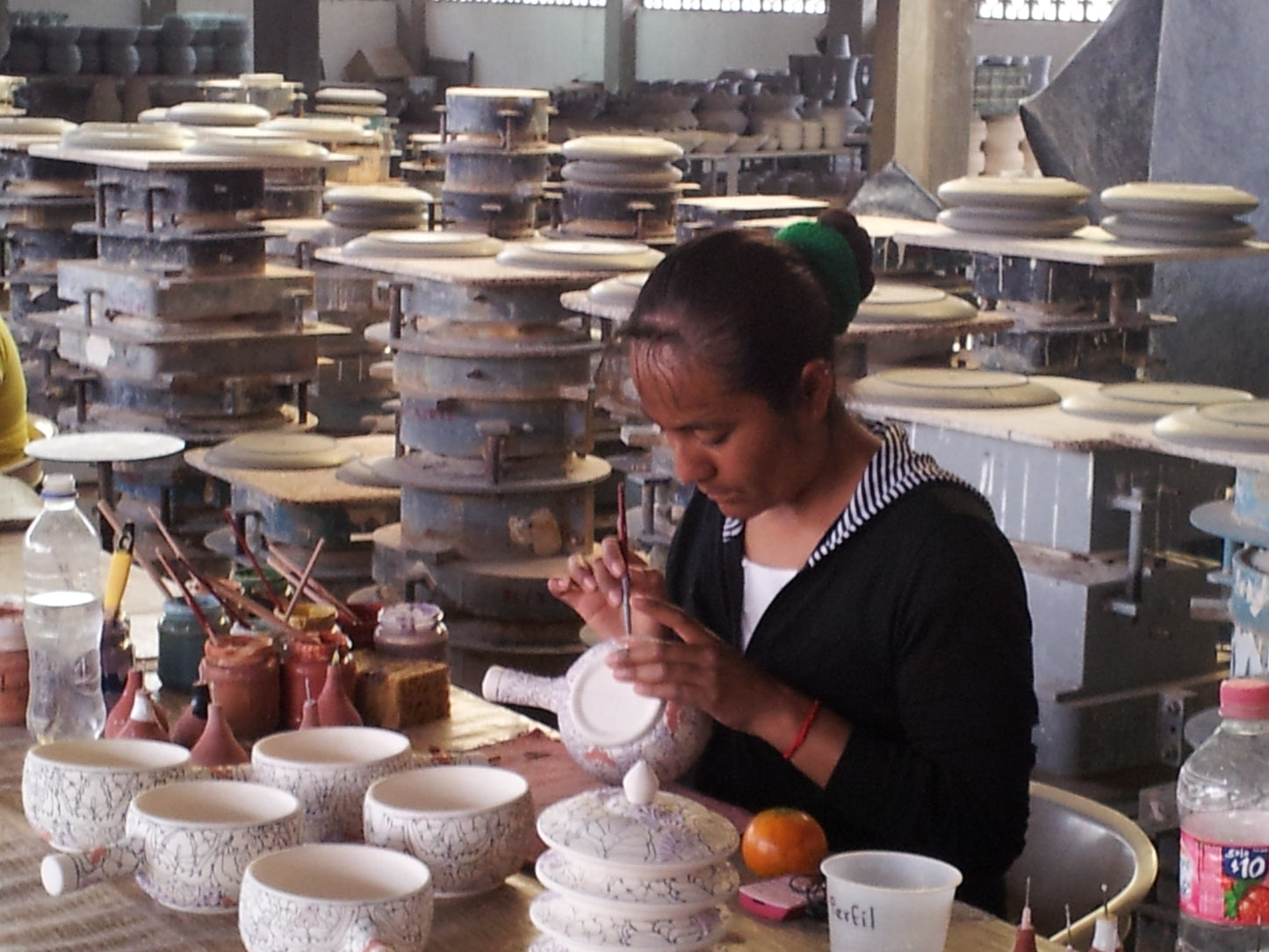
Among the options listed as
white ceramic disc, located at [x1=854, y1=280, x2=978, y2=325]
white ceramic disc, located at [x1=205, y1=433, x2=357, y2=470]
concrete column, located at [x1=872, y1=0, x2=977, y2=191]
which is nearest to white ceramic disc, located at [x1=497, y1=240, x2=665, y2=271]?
white ceramic disc, located at [x1=854, y1=280, x2=978, y2=325]

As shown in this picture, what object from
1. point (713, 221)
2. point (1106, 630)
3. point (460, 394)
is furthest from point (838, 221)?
point (713, 221)

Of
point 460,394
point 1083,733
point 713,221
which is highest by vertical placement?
point 713,221

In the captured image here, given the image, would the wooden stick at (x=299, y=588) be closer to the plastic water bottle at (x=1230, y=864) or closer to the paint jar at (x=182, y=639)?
the paint jar at (x=182, y=639)

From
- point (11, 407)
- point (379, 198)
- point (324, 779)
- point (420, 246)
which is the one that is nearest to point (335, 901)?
point (324, 779)

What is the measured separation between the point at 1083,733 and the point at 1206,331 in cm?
283

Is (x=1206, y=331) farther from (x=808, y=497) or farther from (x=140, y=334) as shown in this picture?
(x=808, y=497)

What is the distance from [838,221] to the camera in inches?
81.7

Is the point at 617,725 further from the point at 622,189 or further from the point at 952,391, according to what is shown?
the point at 622,189

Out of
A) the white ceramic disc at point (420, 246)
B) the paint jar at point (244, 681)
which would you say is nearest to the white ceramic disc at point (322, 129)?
the white ceramic disc at point (420, 246)

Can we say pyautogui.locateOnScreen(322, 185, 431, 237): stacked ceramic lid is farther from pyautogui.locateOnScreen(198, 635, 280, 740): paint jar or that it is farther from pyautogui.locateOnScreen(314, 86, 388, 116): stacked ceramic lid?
pyautogui.locateOnScreen(198, 635, 280, 740): paint jar

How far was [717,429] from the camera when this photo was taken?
184 centimetres

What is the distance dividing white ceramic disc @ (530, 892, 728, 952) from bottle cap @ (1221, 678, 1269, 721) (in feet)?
1.56

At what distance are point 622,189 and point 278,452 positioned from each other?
60.9 inches

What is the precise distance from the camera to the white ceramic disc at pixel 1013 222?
4926 millimetres
